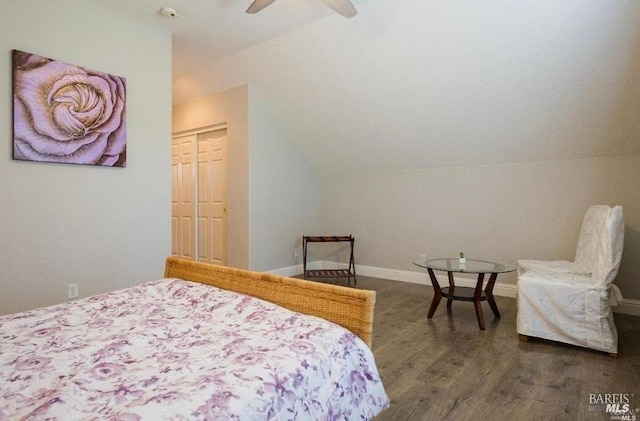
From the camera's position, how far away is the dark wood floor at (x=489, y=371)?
1.74 meters

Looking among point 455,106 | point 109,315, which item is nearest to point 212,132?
point 455,106

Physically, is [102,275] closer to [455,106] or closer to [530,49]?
[455,106]

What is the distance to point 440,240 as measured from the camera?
13.8 ft

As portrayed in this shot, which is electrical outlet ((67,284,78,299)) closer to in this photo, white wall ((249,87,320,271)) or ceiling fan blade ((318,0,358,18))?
white wall ((249,87,320,271))

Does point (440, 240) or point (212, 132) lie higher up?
point (212, 132)

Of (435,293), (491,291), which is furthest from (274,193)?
(491,291)

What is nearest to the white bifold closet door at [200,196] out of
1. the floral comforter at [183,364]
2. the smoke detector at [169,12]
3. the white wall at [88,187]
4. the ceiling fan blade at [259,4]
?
the white wall at [88,187]

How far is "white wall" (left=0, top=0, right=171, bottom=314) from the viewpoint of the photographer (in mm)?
2428

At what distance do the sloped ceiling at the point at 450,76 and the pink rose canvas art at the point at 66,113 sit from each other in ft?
3.86

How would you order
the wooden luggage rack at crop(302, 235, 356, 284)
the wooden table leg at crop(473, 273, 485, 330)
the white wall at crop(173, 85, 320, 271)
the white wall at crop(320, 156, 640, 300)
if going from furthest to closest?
the wooden luggage rack at crop(302, 235, 356, 284)
the white wall at crop(173, 85, 320, 271)
the white wall at crop(320, 156, 640, 300)
the wooden table leg at crop(473, 273, 485, 330)

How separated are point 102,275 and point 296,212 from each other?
2.57 metres

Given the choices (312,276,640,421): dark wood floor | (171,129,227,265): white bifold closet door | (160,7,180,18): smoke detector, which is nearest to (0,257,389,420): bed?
(312,276,640,421): dark wood floor

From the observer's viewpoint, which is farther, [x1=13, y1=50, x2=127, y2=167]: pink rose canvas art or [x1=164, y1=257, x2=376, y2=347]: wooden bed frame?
[x1=13, y1=50, x2=127, y2=167]: pink rose canvas art

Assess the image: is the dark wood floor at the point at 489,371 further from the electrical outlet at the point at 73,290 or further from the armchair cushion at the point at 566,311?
the electrical outlet at the point at 73,290
